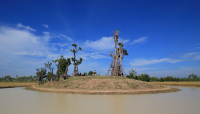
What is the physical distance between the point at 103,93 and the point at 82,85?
5659 millimetres

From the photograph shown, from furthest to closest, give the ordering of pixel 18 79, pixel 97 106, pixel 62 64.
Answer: pixel 18 79, pixel 62 64, pixel 97 106

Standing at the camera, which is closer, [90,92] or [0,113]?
[0,113]

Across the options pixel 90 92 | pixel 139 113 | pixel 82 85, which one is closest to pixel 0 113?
pixel 139 113

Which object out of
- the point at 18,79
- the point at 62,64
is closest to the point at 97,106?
the point at 62,64

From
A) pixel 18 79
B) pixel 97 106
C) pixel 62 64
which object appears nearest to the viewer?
pixel 97 106

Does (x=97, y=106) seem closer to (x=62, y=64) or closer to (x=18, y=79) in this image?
(x=62, y=64)

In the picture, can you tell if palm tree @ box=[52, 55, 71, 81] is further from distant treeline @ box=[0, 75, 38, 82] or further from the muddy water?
distant treeline @ box=[0, 75, 38, 82]

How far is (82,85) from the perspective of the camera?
69.4ft

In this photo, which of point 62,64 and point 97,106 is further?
point 62,64

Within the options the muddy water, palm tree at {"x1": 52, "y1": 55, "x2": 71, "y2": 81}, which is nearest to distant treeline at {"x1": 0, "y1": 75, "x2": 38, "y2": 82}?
palm tree at {"x1": 52, "y1": 55, "x2": 71, "y2": 81}

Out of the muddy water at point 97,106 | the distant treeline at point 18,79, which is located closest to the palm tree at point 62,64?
the muddy water at point 97,106

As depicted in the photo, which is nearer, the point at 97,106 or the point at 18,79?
the point at 97,106

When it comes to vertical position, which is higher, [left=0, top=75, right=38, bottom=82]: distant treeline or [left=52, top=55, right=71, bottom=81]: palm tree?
[left=52, top=55, right=71, bottom=81]: palm tree

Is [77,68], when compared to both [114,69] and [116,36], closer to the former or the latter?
[114,69]
